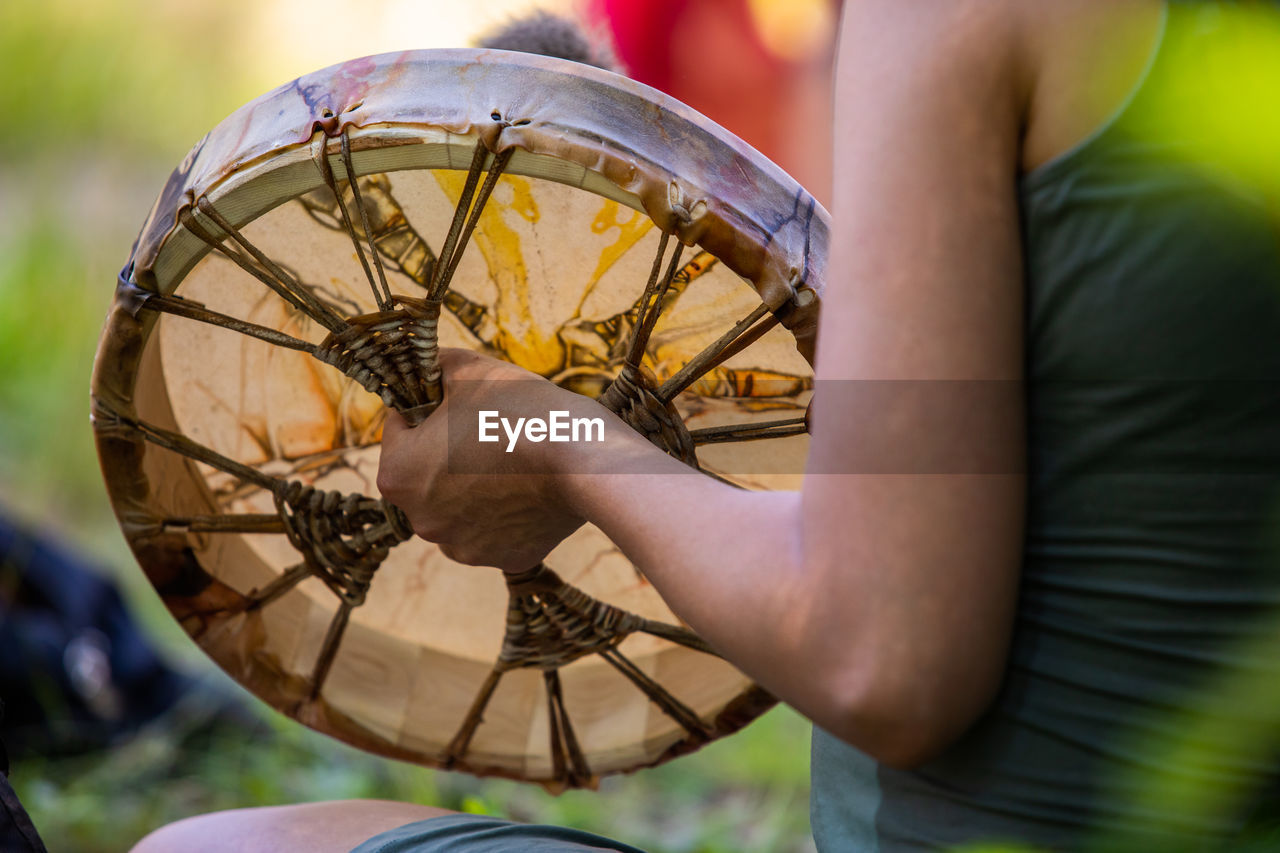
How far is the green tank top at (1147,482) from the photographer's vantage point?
46 cm

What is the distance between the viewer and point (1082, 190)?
18.8 inches

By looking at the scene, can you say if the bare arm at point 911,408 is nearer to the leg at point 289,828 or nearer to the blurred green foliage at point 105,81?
the leg at point 289,828

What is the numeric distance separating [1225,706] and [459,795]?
1.77 metres

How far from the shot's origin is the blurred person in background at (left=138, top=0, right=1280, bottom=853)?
468mm

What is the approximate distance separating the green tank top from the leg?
0.47m

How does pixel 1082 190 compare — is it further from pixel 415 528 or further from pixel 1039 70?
pixel 415 528

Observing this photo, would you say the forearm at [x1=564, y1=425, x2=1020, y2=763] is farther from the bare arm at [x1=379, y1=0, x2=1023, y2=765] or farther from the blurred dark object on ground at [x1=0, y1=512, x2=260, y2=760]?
the blurred dark object on ground at [x1=0, y1=512, x2=260, y2=760]

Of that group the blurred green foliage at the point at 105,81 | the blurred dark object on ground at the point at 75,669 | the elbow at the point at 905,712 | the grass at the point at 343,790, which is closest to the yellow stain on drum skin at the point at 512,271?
the elbow at the point at 905,712

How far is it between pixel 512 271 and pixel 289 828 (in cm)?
50

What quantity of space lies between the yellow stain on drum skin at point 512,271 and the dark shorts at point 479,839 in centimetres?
43

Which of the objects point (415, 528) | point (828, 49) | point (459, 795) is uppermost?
point (828, 49)

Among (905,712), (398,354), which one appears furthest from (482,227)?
(905,712)

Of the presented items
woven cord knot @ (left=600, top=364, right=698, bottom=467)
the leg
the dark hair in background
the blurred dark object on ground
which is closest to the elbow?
woven cord knot @ (left=600, top=364, right=698, bottom=467)

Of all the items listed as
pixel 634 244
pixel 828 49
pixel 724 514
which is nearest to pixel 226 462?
pixel 634 244
